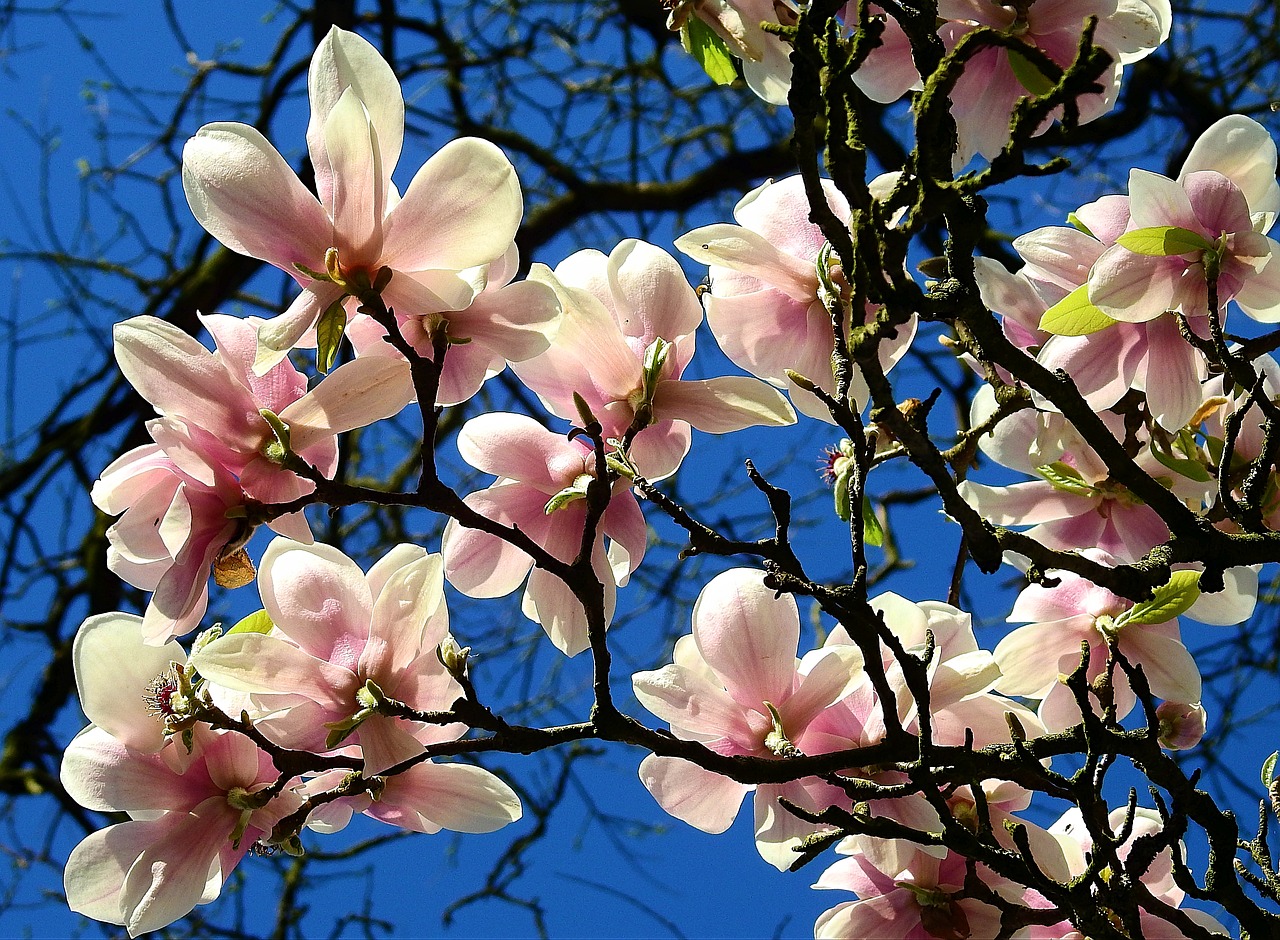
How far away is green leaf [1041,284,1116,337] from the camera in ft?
2.52

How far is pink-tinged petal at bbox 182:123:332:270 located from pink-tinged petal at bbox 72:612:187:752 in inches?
9.8

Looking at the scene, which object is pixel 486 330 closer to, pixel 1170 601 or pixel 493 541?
pixel 493 541

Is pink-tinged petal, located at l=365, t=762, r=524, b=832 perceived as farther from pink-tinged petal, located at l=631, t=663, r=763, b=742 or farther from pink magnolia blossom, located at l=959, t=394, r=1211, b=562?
pink magnolia blossom, located at l=959, t=394, r=1211, b=562

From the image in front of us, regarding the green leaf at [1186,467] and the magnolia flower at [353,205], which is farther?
the green leaf at [1186,467]

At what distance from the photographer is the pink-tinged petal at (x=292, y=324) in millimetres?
623

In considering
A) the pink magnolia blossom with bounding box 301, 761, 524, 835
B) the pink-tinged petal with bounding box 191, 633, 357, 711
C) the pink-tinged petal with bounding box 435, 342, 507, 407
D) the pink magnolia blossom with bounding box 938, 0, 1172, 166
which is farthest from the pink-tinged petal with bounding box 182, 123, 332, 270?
the pink magnolia blossom with bounding box 938, 0, 1172, 166

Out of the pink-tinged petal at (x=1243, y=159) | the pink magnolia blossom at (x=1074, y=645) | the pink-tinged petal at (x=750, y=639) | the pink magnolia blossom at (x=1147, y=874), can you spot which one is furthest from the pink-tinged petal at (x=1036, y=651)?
the pink-tinged petal at (x=1243, y=159)

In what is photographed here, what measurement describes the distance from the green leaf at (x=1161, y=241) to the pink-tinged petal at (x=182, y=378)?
546 millimetres

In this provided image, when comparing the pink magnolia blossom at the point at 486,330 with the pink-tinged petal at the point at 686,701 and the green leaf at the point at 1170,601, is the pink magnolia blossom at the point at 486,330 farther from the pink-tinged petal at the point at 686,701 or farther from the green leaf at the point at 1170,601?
the green leaf at the point at 1170,601

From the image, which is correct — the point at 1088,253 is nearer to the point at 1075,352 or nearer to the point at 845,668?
the point at 1075,352

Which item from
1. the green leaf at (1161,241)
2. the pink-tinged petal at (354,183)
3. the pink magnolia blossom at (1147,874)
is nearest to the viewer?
the pink-tinged petal at (354,183)

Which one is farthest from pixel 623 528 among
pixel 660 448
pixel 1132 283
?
pixel 1132 283

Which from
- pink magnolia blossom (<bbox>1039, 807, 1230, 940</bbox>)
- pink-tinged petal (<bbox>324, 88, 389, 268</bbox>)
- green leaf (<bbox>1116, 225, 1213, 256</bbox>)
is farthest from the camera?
pink magnolia blossom (<bbox>1039, 807, 1230, 940</bbox>)

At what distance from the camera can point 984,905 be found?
2.62 ft
